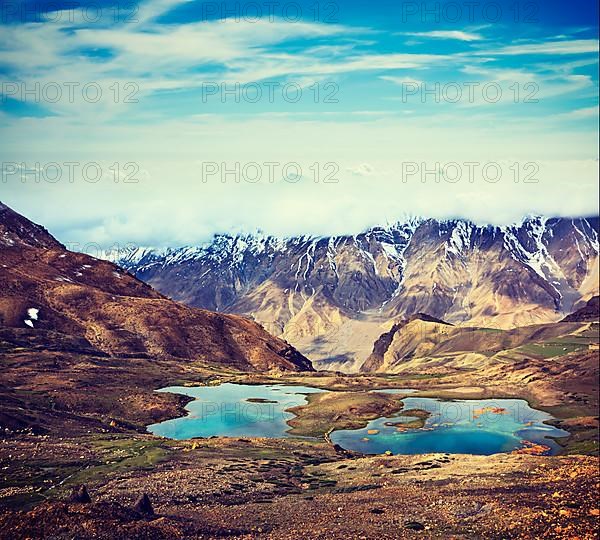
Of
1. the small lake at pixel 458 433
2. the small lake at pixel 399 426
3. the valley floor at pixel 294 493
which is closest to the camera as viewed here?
the valley floor at pixel 294 493

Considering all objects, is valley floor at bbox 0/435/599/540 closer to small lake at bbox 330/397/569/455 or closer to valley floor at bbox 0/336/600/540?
valley floor at bbox 0/336/600/540

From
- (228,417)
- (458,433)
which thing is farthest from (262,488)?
(458,433)

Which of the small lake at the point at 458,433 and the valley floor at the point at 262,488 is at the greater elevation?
the valley floor at the point at 262,488

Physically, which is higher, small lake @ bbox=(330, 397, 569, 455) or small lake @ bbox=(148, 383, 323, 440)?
small lake @ bbox=(148, 383, 323, 440)

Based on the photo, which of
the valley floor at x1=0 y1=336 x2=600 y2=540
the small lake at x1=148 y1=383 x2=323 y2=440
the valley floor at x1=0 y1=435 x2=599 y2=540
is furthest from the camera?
the small lake at x1=148 y1=383 x2=323 y2=440

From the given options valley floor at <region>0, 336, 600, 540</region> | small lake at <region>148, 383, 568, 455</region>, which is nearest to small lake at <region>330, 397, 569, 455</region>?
small lake at <region>148, 383, 568, 455</region>

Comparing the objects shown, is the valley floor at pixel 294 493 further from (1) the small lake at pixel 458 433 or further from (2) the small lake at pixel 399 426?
(2) the small lake at pixel 399 426

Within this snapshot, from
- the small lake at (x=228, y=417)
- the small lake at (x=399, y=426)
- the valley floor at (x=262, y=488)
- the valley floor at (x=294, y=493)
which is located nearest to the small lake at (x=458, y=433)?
the small lake at (x=399, y=426)

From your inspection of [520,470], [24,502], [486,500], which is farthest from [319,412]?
[24,502]
